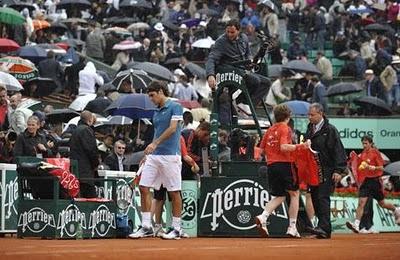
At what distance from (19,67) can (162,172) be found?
1250 centimetres

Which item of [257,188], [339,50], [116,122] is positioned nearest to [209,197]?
[257,188]

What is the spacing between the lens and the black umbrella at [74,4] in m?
44.5

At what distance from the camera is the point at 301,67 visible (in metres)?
40.1

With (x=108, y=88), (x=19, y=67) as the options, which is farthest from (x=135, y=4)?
(x=19, y=67)

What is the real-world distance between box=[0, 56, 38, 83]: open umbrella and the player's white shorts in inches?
473

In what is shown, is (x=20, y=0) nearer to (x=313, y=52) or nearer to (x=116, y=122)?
(x=313, y=52)

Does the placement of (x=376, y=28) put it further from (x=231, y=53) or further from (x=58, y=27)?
(x=231, y=53)

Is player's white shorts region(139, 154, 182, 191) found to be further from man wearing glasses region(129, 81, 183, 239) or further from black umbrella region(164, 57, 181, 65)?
black umbrella region(164, 57, 181, 65)

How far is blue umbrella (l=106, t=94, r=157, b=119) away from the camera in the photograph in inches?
1128

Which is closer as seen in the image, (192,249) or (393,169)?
(192,249)

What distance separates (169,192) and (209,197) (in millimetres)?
2052

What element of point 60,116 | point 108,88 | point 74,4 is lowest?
point 60,116

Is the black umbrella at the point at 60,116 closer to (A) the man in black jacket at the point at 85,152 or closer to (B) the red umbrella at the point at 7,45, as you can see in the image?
(A) the man in black jacket at the point at 85,152

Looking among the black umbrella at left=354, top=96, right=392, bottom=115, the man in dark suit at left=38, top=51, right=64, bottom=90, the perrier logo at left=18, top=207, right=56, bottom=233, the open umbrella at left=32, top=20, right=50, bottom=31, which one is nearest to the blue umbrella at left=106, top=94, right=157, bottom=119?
the man in dark suit at left=38, top=51, right=64, bottom=90
